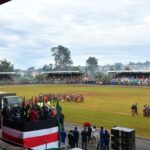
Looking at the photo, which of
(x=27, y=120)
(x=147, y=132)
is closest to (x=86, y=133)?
(x=27, y=120)

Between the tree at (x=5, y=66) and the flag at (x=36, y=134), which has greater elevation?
the tree at (x=5, y=66)

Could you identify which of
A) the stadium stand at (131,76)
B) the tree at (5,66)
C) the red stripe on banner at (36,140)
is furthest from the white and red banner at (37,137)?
the tree at (5,66)

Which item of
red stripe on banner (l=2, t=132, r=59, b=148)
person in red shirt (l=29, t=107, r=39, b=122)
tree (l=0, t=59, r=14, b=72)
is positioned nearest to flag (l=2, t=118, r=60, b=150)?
red stripe on banner (l=2, t=132, r=59, b=148)

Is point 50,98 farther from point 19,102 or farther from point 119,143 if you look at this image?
point 119,143

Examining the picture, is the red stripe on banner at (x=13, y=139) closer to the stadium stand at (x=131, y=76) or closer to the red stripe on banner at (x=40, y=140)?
the red stripe on banner at (x=40, y=140)

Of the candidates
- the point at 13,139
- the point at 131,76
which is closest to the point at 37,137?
the point at 13,139

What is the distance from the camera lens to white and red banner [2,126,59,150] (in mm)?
14438

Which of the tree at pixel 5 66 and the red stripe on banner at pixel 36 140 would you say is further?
the tree at pixel 5 66

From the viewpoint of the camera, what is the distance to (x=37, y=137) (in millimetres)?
14758

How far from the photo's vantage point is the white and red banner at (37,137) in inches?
568

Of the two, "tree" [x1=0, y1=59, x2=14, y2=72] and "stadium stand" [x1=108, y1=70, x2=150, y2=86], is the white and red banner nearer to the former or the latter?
"stadium stand" [x1=108, y1=70, x2=150, y2=86]

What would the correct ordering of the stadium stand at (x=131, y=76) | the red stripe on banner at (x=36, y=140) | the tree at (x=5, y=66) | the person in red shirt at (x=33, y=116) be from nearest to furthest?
the red stripe on banner at (x=36, y=140)
the person in red shirt at (x=33, y=116)
the stadium stand at (x=131, y=76)
the tree at (x=5, y=66)

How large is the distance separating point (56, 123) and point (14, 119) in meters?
1.95

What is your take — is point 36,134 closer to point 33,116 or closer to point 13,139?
point 33,116
